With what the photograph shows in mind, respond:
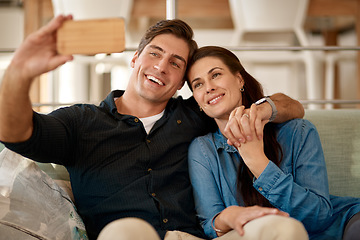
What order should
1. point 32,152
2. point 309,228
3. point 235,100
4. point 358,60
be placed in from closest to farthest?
point 32,152 → point 309,228 → point 235,100 → point 358,60

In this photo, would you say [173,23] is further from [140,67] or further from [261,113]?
[261,113]

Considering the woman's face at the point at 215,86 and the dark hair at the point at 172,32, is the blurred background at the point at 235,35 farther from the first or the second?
the woman's face at the point at 215,86

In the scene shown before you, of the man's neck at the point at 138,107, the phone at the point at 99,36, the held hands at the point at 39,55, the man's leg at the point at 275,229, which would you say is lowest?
the man's leg at the point at 275,229

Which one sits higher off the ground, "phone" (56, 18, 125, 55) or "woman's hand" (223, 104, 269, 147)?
"phone" (56, 18, 125, 55)

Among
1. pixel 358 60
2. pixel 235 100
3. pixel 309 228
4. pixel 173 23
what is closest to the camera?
pixel 309 228

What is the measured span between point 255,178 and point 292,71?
239 centimetres

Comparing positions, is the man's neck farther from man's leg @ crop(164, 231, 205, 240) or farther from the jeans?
the jeans

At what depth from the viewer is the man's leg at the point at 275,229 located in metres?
1.01

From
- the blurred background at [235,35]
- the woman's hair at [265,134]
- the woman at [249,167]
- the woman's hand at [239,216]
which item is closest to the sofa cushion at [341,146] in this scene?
the woman at [249,167]

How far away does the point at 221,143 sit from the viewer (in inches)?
58.6

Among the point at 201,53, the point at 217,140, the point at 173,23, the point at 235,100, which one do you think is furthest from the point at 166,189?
the point at 173,23

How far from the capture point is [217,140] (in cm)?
150

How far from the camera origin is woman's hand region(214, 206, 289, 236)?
1.13 meters

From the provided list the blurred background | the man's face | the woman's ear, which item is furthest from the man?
the blurred background
